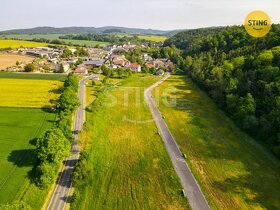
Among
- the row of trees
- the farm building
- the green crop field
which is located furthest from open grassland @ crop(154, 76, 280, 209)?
the farm building

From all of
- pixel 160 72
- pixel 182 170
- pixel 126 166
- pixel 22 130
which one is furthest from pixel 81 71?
pixel 182 170

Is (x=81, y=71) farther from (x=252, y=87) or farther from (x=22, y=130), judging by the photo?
(x=252, y=87)

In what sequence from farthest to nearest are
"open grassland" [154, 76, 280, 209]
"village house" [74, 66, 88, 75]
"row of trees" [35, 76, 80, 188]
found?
"village house" [74, 66, 88, 75], "row of trees" [35, 76, 80, 188], "open grassland" [154, 76, 280, 209]

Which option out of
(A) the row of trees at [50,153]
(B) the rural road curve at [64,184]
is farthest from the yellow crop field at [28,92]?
(A) the row of trees at [50,153]

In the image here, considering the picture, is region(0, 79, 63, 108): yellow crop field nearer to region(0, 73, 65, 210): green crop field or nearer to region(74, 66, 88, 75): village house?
region(0, 73, 65, 210): green crop field

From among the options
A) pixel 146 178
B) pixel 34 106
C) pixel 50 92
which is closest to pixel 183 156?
pixel 146 178

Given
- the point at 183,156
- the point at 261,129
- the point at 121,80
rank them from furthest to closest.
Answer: the point at 121,80 → the point at 261,129 → the point at 183,156

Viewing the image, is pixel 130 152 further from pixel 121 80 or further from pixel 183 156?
pixel 121 80
